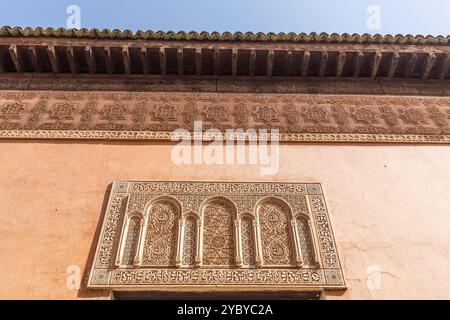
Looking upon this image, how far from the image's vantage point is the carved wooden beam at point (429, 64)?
3768 mm

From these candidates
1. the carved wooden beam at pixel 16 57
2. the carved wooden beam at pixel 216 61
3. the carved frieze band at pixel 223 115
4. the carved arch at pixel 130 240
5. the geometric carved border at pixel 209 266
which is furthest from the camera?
the carved wooden beam at pixel 216 61

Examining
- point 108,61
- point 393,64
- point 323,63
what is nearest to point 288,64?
point 323,63

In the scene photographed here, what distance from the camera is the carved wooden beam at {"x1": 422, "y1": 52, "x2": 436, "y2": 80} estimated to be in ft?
12.4

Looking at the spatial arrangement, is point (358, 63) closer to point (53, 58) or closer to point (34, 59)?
point (53, 58)

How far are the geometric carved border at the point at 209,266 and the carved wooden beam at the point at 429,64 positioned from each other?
1884 mm

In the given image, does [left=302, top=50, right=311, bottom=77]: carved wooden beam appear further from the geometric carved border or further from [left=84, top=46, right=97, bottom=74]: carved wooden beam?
[left=84, top=46, right=97, bottom=74]: carved wooden beam

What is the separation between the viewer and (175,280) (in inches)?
94.5

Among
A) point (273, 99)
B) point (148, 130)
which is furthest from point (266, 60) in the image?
point (148, 130)

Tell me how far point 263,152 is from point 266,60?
3.54ft

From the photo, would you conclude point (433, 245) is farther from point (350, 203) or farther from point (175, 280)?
point (175, 280)

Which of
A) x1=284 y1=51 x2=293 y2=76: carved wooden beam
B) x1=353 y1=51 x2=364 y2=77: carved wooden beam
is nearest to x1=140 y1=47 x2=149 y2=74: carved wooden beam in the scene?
x1=284 y1=51 x2=293 y2=76: carved wooden beam

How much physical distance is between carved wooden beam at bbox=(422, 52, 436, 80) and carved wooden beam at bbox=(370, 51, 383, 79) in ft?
1.49

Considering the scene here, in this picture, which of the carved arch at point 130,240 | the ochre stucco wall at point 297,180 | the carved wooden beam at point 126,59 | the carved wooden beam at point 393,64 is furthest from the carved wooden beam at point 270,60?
the carved arch at point 130,240

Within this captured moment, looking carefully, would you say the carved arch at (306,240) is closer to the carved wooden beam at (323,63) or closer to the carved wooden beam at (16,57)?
the carved wooden beam at (323,63)
